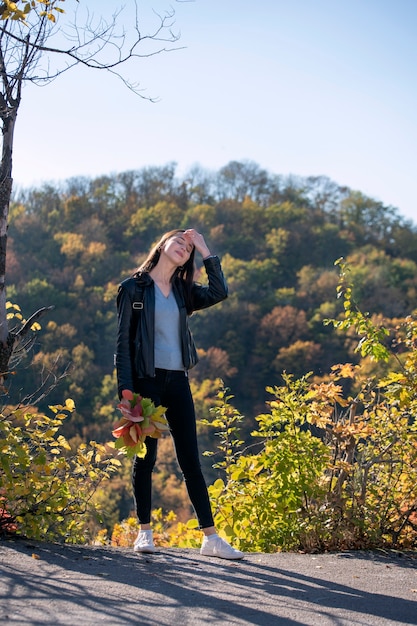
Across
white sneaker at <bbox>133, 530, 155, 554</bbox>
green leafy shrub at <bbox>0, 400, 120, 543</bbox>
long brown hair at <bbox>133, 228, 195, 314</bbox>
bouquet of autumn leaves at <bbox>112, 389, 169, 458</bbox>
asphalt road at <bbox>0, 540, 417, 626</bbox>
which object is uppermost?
long brown hair at <bbox>133, 228, 195, 314</bbox>

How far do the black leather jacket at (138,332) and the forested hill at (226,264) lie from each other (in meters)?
A: 43.1

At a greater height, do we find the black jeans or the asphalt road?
the black jeans

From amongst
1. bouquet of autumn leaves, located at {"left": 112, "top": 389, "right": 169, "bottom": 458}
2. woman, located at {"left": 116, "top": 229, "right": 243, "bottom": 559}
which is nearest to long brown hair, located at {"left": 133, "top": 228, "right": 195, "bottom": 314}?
woman, located at {"left": 116, "top": 229, "right": 243, "bottom": 559}

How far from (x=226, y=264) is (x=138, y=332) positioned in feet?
237

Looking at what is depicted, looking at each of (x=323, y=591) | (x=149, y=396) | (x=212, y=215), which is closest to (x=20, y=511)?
(x=149, y=396)

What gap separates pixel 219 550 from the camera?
14.2ft

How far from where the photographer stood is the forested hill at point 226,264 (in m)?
63.0

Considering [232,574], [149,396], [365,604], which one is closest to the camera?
[365,604]

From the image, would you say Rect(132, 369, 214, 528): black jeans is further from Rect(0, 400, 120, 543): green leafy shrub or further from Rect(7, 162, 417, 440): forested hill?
Rect(7, 162, 417, 440): forested hill

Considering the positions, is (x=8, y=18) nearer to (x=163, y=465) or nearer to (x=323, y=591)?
(x=323, y=591)

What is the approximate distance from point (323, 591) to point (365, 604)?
0.85ft

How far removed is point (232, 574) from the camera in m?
3.93

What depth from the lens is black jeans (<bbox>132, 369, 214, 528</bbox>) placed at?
167 inches

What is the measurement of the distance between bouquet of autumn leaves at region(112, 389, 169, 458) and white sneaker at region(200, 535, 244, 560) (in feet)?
2.14
